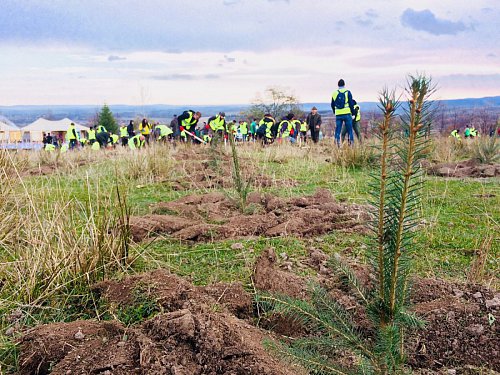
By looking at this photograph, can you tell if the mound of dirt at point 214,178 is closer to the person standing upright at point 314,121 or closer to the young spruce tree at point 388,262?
the young spruce tree at point 388,262

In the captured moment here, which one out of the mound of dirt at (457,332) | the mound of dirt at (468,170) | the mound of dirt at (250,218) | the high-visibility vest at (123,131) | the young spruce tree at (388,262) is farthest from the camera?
the high-visibility vest at (123,131)

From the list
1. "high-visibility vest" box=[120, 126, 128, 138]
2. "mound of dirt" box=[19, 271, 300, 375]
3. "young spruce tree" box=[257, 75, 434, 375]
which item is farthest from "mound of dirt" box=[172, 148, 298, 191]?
"high-visibility vest" box=[120, 126, 128, 138]

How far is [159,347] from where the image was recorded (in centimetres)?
214

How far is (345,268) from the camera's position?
191 centimetres

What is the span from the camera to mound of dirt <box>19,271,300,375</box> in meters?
2.03

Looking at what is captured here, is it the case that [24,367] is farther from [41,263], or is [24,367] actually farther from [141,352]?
[41,263]

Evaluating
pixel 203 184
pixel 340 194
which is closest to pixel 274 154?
pixel 203 184

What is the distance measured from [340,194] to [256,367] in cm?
462

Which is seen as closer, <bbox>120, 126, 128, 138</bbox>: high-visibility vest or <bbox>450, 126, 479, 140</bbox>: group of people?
<bbox>450, 126, 479, 140</bbox>: group of people

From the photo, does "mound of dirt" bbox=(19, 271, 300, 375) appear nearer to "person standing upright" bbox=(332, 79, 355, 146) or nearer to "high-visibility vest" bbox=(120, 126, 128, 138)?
"person standing upright" bbox=(332, 79, 355, 146)

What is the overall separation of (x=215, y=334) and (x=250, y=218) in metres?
2.69

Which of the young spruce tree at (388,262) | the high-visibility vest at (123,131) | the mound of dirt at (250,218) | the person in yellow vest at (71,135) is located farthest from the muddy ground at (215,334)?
the person in yellow vest at (71,135)

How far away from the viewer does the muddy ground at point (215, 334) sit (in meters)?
2.07

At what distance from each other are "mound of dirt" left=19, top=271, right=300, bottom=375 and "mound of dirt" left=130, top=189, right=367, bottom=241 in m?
1.86
